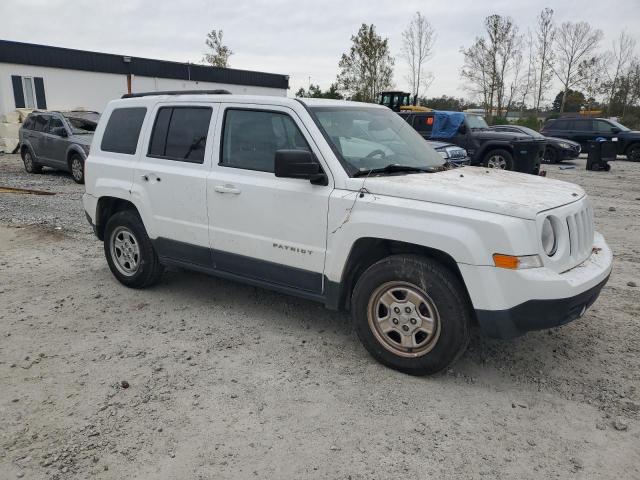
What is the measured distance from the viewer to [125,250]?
5.29m

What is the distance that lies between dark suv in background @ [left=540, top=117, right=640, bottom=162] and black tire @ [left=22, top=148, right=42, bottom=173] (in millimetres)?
19234

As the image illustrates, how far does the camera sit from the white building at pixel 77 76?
24203 millimetres

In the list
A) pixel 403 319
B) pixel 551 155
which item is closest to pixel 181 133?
pixel 403 319

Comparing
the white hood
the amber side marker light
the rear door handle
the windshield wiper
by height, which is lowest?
the amber side marker light

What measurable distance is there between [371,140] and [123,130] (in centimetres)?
262

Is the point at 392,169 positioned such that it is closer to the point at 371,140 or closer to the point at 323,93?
the point at 371,140

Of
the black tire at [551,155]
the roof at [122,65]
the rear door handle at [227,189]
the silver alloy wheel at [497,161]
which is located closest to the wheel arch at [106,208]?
the rear door handle at [227,189]

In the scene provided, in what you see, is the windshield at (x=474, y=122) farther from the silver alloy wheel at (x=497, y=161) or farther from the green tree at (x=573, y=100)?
the green tree at (x=573, y=100)

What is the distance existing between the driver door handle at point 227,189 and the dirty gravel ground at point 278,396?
3.83ft

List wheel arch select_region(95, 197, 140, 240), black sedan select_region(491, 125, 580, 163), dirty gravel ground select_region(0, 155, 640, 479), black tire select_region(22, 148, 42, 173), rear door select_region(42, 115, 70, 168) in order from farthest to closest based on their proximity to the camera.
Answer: black sedan select_region(491, 125, 580, 163)
black tire select_region(22, 148, 42, 173)
rear door select_region(42, 115, 70, 168)
wheel arch select_region(95, 197, 140, 240)
dirty gravel ground select_region(0, 155, 640, 479)

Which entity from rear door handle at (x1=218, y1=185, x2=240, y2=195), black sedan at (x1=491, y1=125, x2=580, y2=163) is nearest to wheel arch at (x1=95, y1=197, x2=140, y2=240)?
rear door handle at (x1=218, y1=185, x2=240, y2=195)

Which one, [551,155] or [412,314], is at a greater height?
[412,314]

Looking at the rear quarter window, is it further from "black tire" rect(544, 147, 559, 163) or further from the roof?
the roof

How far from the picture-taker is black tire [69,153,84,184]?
1234 cm
